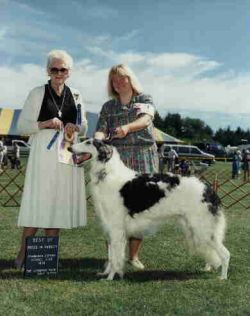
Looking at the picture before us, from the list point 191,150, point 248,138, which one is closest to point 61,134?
point 191,150

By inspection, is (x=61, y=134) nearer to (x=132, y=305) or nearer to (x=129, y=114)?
(x=129, y=114)

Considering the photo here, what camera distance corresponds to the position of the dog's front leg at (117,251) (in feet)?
18.0

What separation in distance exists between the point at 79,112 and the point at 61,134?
38 cm

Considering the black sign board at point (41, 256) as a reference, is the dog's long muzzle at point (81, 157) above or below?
above

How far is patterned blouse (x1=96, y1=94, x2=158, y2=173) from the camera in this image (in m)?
5.80

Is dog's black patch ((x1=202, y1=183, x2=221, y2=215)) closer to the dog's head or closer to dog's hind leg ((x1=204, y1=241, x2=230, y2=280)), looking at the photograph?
dog's hind leg ((x1=204, y1=241, x2=230, y2=280))

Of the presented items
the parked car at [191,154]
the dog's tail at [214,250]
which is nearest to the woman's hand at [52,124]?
the dog's tail at [214,250]

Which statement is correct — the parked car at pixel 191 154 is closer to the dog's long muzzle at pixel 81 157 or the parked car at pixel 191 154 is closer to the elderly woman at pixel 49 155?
the elderly woman at pixel 49 155

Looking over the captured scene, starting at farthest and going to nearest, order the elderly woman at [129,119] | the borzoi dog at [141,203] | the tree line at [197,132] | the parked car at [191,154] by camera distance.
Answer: the tree line at [197,132], the parked car at [191,154], the elderly woman at [129,119], the borzoi dog at [141,203]

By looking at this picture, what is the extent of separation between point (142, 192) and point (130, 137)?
29.8 inches

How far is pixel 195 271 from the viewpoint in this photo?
238 inches

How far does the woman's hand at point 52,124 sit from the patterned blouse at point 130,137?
0.61m

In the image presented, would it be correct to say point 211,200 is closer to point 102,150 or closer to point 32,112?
point 102,150

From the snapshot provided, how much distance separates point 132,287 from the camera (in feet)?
17.0
